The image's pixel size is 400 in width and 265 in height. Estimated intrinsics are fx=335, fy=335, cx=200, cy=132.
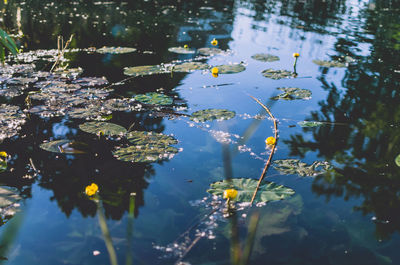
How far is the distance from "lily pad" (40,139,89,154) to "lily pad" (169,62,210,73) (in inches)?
65.9

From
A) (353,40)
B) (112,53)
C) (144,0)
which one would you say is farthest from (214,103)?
(144,0)

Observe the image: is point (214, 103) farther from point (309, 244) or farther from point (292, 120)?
point (309, 244)

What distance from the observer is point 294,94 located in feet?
9.98

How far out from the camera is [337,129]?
2.40 m

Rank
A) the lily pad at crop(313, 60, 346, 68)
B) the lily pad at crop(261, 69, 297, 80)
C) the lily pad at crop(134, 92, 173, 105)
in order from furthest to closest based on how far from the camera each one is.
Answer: the lily pad at crop(313, 60, 346, 68) → the lily pad at crop(261, 69, 297, 80) → the lily pad at crop(134, 92, 173, 105)

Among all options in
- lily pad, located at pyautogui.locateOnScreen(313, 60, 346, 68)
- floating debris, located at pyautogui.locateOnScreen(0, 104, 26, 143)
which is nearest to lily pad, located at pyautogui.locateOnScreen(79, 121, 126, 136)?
floating debris, located at pyautogui.locateOnScreen(0, 104, 26, 143)

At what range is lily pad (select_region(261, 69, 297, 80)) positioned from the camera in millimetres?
3484

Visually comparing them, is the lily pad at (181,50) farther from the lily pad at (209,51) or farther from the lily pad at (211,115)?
the lily pad at (211,115)

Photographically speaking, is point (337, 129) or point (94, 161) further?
point (337, 129)

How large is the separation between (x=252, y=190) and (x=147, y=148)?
0.73 metres

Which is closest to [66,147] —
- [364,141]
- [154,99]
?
[154,99]

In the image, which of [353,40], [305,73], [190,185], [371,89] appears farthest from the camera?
[353,40]

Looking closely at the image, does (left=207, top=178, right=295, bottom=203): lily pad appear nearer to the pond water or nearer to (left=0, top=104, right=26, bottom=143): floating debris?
the pond water

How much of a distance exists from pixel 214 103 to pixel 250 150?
2.87 feet
